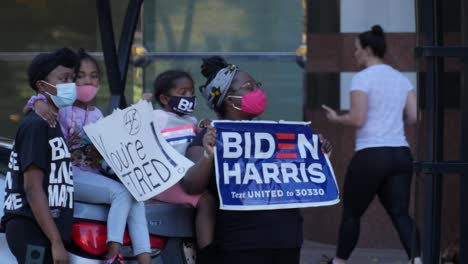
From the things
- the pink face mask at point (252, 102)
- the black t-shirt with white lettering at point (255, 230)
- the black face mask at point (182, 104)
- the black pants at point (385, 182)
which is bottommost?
the black pants at point (385, 182)

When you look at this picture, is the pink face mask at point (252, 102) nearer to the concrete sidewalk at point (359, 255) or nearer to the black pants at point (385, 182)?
the black pants at point (385, 182)

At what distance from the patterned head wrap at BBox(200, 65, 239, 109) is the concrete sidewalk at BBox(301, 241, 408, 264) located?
4.07 metres

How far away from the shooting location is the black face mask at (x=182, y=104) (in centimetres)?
544

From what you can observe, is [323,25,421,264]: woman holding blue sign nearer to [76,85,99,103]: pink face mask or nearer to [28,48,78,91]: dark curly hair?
[76,85,99,103]: pink face mask

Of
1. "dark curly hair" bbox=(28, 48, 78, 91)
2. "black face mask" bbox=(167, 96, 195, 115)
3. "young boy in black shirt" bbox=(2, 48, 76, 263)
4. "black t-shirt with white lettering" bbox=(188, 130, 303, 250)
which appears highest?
"dark curly hair" bbox=(28, 48, 78, 91)

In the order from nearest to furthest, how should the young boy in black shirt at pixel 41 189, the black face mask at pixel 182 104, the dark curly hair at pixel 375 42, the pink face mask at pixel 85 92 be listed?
the young boy in black shirt at pixel 41 189 → the pink face mask at pixel 85 92 → the black face mask at pixel 182 104 → the dark curly hair at pixel 375 42

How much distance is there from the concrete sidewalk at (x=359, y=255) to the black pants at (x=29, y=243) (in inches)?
178

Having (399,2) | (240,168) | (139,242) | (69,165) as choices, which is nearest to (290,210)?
(240,168)

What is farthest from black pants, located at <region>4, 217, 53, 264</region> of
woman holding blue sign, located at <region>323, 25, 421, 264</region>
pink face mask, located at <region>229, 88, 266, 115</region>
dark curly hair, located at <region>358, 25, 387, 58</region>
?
dark curly hair, located at <region>358, 25, 387, 58</region>

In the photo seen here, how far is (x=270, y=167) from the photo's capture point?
487cm

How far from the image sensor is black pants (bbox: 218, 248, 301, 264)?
4.72 meters

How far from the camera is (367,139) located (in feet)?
23.9

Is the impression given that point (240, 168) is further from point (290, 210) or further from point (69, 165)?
point (69, 165)

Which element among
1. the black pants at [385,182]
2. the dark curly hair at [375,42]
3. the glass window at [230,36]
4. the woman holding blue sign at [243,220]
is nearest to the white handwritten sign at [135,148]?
the woman holding blue sign at [243,220]
